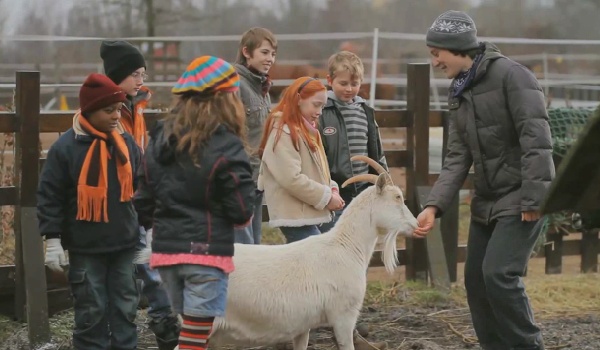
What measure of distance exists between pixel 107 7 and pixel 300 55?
3.75m

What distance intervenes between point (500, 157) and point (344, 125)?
139 centimetres

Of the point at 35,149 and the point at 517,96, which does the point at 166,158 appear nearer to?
the point at 517,96

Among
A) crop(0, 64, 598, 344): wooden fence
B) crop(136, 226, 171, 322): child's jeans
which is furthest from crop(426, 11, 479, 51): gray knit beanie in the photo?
crop(0, 64, 598, 344): wooden fence

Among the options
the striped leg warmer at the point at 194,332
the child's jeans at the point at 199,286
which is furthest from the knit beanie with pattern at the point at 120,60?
the striped leg warmer at the point at 194,332

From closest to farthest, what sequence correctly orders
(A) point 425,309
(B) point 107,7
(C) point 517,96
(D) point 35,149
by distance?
(C) point 517,96, (D) point 35,149, (A) point 425,309, (B) point 107,7

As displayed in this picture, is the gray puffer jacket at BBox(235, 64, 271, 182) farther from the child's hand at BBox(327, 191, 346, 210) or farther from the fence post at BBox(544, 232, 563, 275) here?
the fence post at BBox(544, 232, 563, 275)

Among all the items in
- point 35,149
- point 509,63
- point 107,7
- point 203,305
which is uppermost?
point 107,7

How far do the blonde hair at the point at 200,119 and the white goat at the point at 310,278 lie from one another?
92cm

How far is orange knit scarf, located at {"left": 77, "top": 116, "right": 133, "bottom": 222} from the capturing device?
541 centimetres

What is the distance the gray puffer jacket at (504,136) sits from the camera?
A: 17.5 ft

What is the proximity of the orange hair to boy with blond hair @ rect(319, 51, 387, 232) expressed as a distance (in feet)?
1.38

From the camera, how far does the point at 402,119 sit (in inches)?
325

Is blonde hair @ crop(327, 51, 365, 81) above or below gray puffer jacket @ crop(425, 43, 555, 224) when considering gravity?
above

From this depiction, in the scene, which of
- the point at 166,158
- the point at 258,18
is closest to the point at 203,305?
the point at 166,158
